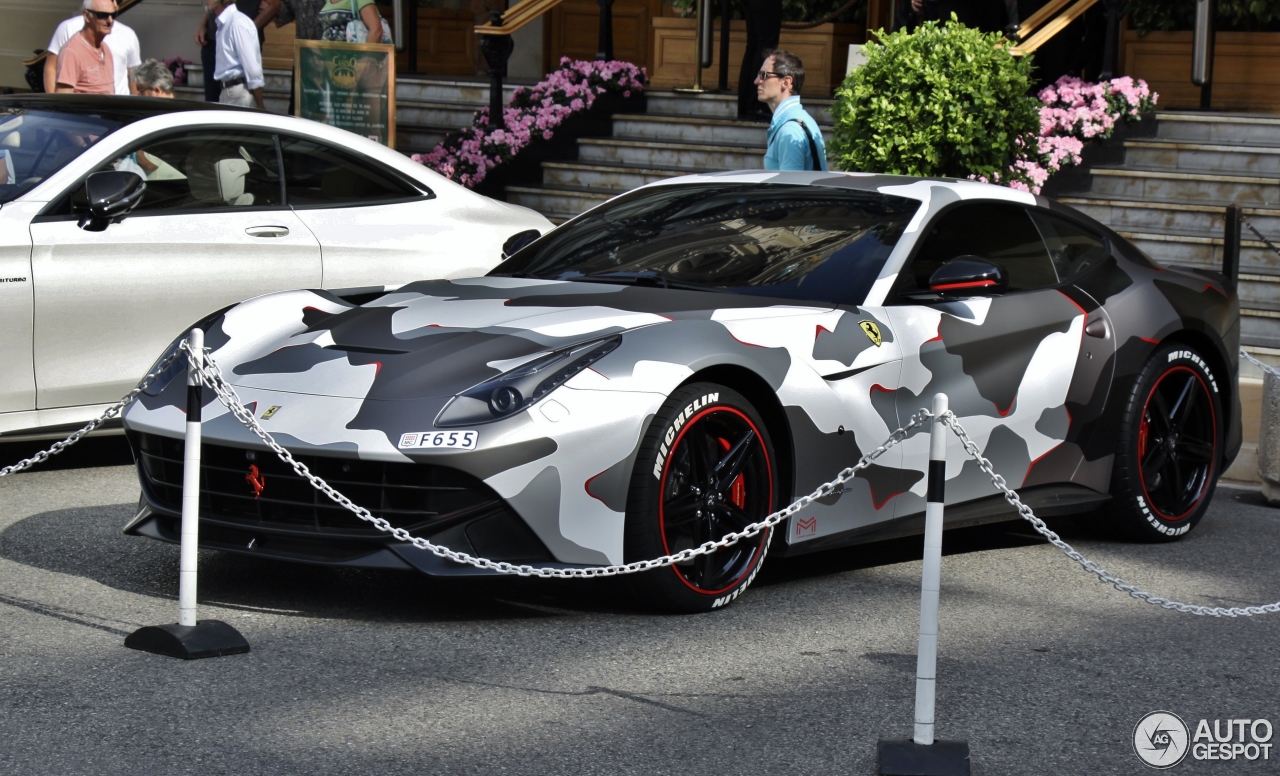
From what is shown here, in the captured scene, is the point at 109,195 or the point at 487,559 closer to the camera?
the point at 487,559

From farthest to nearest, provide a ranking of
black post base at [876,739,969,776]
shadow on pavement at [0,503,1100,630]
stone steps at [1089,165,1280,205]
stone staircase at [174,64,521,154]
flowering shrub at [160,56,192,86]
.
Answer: flowering shrub at [160,56,192,86] < stone staircase at [174,64,521,154] < stone steps at [1089,165,1280,205] < shadow on pavement at [0,503,1100,630] < black post base at [876,739,969,776]

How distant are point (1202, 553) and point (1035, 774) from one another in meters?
2.94

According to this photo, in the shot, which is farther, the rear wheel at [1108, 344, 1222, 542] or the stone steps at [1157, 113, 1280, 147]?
the stone steps at [1157, 113, 1280, 147]

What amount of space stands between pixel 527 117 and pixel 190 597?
10.5 metres

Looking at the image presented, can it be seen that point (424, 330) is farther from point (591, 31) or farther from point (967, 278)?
point (591, 31)

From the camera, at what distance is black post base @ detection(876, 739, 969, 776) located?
392cm

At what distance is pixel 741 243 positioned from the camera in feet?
19.8

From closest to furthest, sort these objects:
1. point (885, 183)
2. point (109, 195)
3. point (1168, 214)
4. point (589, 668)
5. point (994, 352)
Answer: point (589, 668), point (994, 352), point (885, 183), point (109, 195), point (1168, 214)

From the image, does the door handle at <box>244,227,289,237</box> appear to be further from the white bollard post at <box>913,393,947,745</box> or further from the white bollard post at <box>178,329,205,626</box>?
the white bollard post at <box>913,393,947,745</box>

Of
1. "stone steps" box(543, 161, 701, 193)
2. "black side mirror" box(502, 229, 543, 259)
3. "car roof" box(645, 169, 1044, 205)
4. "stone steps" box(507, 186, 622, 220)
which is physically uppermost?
"car roof" box(645, 169, 1044, 205)

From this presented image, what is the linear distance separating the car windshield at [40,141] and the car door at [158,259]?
6.0 inches

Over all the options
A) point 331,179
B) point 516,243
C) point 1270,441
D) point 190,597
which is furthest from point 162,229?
point 1270,441

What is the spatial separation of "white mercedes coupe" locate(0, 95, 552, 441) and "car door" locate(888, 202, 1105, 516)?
170 centimetres

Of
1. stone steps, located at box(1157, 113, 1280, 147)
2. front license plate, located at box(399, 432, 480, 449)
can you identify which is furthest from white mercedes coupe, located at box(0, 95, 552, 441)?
stone steps, located at box(1157, 113, 1280, 147)
